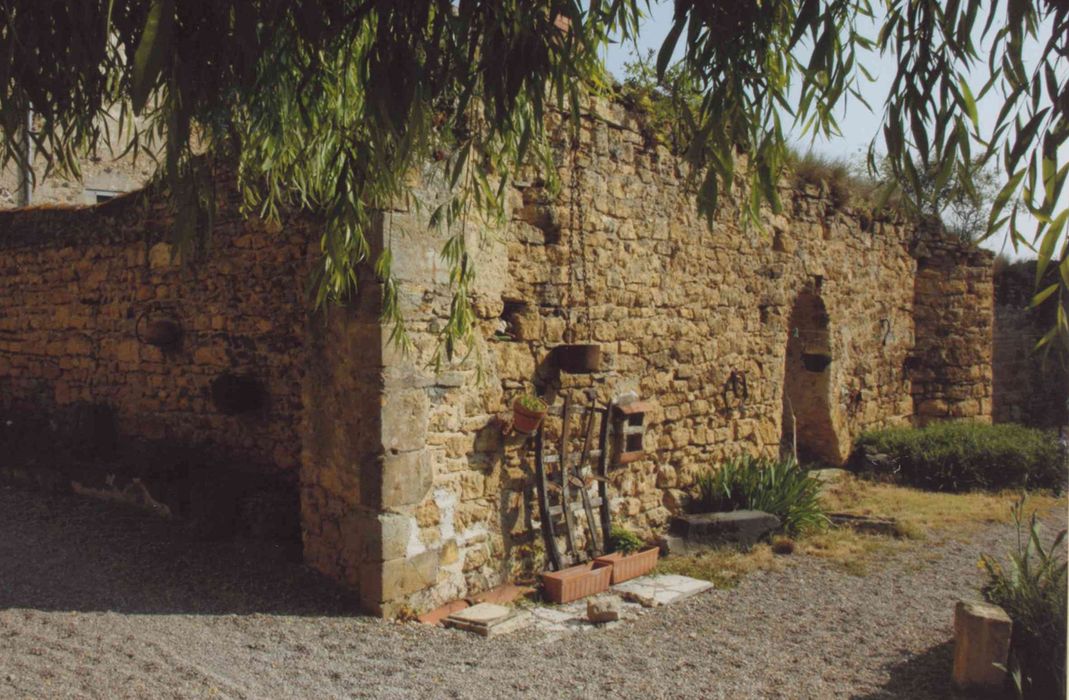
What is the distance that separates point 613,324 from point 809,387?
4.59 m

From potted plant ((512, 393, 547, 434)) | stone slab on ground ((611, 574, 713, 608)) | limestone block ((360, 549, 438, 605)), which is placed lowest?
stone slab on ground ((611, 574, 713, 608))

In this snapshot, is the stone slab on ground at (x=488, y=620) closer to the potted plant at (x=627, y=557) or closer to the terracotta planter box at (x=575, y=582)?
the terracotta planter box at (x=575, y=582)

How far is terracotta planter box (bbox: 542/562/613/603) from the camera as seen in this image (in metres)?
5.68

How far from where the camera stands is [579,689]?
437 cm

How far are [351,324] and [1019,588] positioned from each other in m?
3.90

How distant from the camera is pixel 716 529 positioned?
7121 mm

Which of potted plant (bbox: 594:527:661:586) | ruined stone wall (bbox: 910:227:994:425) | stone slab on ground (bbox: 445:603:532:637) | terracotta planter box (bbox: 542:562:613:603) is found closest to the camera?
stone slab on ground (bbox: 445:603:532:637)

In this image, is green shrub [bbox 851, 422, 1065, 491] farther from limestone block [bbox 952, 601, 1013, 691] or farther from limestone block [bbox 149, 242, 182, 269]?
limestone block [bbox 149, 242, 182, 269]

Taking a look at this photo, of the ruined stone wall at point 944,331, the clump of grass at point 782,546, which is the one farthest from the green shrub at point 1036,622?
the ruined stone wall at point 944,331

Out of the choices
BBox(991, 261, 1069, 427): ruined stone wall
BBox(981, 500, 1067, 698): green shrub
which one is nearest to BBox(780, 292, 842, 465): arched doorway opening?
BBox(981, 500, 1067, 698): green shrub

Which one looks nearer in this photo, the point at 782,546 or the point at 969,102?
the point at 969,102

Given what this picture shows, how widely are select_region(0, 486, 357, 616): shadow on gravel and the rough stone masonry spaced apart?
233mm

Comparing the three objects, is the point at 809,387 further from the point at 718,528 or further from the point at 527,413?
the point at 527,413

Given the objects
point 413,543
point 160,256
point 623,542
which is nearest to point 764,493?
point 623,542
